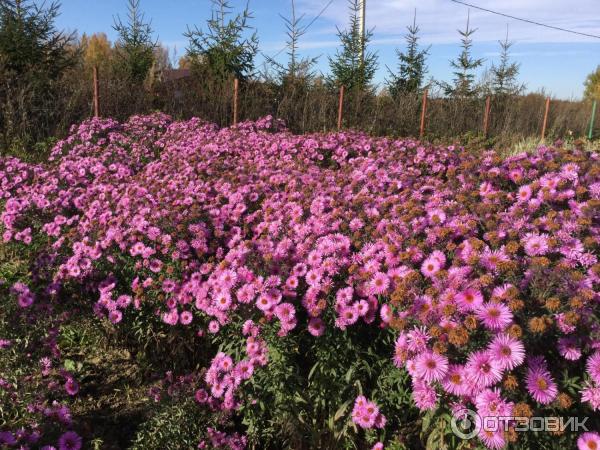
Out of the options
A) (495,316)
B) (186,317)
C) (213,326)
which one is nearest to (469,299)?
(495,316)

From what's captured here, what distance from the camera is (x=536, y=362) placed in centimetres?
176

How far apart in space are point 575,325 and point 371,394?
986mm

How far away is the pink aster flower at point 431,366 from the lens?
1.82 metres

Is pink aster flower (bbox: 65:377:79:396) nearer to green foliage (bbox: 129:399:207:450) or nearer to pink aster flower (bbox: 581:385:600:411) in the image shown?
green foliage (bbox: 129:399:207:450)

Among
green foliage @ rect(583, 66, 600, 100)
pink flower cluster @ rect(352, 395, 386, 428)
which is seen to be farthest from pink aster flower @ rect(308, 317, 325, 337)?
green foliage @ rect(583, 66, 600, 100)

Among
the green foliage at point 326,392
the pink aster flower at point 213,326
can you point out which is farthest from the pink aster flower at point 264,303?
the pink aster flower at point 213,326

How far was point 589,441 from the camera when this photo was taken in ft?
5.60

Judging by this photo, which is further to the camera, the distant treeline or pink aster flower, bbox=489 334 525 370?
the distant treeline

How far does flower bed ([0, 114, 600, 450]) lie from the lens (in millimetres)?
1850

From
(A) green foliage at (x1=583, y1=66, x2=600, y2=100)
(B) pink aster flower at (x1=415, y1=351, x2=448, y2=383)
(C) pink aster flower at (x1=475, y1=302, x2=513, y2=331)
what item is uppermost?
(A) green foliage at (x1=583, y1=66, x2=600, y2=100)

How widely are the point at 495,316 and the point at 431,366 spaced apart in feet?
0.98

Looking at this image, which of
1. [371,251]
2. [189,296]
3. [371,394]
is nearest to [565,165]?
[371,251]

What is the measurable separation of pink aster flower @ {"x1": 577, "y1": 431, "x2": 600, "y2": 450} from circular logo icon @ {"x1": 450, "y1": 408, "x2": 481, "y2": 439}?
0.34 metres

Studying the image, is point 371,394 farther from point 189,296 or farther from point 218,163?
point 218,163
